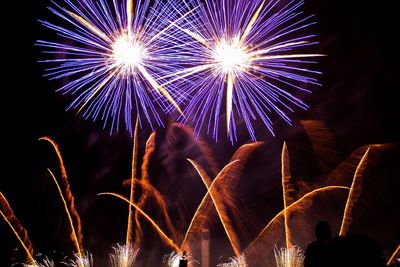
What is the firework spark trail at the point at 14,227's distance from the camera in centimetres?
2578

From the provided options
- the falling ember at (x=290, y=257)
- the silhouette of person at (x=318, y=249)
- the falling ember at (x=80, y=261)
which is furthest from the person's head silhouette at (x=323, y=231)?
the falling ember at (x=80, y=261)

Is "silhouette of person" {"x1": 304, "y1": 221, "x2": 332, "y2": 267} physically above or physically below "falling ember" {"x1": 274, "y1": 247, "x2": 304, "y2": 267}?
above

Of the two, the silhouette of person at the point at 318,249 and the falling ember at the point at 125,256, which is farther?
the falling ember at the point at 125,256

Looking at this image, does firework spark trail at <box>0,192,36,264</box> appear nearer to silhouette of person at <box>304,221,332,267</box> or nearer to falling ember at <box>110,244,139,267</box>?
falling ember at <box>110,244,139,267</box>

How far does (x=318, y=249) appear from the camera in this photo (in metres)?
4.51

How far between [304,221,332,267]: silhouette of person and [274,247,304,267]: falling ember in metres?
17.0

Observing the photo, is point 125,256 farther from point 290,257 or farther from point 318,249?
point 318,249

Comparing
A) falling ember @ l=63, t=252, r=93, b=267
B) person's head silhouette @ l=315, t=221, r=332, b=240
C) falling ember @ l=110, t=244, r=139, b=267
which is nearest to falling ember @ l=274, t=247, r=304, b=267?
falling ember @ l=110, t=244, r=139, b=267

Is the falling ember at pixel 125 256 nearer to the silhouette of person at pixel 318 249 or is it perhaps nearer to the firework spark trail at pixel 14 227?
the firework spark trail at pixel 14 227

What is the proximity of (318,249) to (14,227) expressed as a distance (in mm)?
25332

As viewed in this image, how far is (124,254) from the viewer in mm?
25156

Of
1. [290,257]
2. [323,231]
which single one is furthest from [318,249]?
[290,257]

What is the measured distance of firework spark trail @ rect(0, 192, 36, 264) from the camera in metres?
25.8

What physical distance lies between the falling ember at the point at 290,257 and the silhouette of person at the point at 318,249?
17.0m
